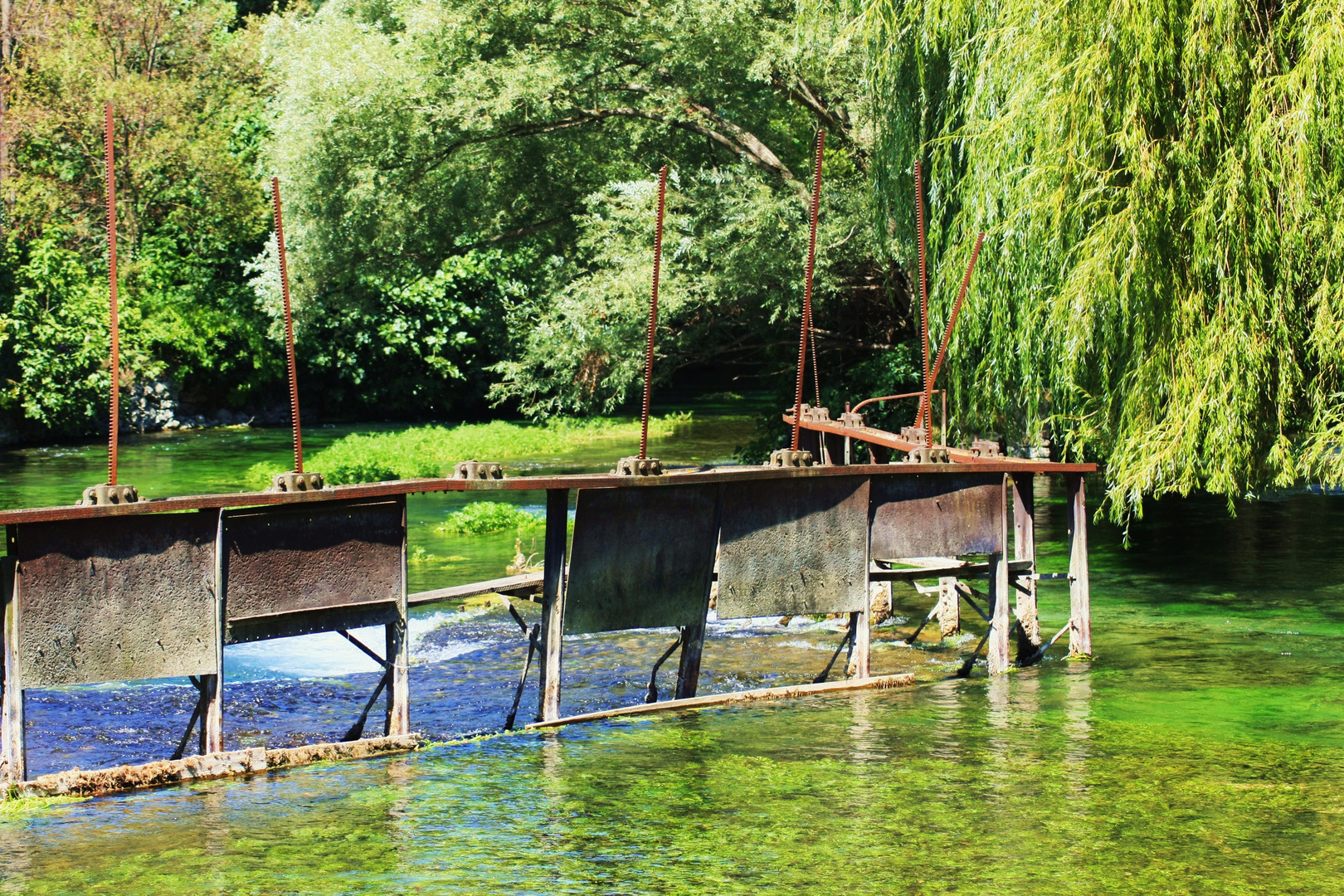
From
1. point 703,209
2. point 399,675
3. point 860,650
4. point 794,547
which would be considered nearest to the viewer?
point 399,675

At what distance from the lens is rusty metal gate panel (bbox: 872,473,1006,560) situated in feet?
37.6

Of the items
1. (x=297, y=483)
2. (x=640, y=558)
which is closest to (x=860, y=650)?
(x=640, y=558)

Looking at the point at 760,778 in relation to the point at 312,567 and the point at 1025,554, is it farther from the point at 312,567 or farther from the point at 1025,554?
the point at 1025,554

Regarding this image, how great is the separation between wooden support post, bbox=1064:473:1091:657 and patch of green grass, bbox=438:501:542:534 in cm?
1078

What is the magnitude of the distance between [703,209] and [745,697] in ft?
44.0

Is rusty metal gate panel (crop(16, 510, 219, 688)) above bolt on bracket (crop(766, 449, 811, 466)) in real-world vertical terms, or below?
below

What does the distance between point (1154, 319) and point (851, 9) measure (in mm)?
8635

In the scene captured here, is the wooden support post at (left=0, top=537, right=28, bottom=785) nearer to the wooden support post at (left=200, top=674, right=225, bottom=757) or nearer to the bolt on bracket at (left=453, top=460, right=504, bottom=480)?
the wooden support post at (left=200, top=674, right=225, bottom=757)

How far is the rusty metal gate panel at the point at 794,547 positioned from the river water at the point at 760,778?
842 mm

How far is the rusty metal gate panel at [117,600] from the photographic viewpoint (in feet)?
26.8

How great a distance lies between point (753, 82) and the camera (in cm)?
2345

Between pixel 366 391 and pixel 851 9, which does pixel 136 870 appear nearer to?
pixel 851 9

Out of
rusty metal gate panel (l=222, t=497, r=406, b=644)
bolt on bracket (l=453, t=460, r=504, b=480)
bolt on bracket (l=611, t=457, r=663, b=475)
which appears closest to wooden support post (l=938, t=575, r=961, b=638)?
bolt on bracket (l=611, t=457, r=663, b=475)

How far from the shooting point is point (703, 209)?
76.5 feet
